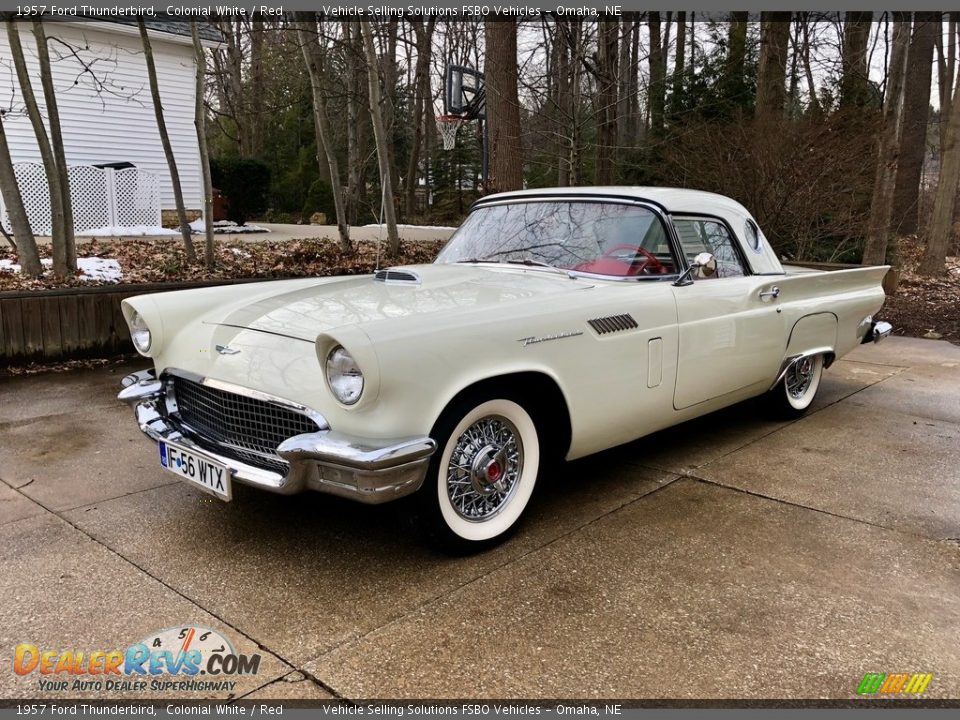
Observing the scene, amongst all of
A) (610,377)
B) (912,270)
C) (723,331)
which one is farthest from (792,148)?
(610,377)

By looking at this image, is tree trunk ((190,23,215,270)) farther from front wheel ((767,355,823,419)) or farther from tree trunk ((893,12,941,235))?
tree trunk ((893,12,941,235))

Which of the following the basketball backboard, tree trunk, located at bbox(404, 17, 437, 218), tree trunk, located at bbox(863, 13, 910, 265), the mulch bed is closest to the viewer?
the mulch bed

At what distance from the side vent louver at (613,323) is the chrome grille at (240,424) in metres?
1.33

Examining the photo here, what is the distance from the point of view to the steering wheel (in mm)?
3842

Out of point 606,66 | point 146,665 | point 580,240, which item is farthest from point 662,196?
point 606,66

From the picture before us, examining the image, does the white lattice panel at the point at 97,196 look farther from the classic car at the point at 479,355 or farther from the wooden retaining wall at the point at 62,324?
the classic car at the point at 479,355

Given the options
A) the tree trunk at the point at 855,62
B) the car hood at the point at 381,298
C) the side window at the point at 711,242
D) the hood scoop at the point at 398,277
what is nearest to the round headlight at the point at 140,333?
the car hood at the point at 381,298

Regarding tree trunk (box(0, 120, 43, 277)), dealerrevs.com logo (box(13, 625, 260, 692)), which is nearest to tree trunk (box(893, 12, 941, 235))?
tree trunk (box(0, 120, 43, 277))

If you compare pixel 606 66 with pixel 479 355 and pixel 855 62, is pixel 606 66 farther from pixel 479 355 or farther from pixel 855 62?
pixel 479 355

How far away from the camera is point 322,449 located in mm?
2594

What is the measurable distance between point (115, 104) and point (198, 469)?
16.7 meters

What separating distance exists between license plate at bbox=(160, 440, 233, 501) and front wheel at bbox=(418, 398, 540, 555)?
2.55 feet

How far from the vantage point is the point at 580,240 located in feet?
13.0

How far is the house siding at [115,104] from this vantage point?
1584cm
